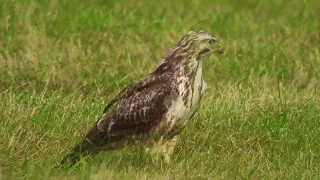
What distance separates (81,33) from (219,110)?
3.47 meters

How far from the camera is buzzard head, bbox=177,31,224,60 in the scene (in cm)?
750

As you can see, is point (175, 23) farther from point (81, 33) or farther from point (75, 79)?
point (75, 79)

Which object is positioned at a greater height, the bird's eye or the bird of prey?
the bird's eye

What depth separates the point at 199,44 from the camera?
7531mm

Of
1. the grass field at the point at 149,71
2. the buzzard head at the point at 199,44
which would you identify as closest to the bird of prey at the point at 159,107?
the buzzard head at the point at 199,44

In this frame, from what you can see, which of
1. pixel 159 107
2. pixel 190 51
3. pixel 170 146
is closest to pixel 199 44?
pixel 190 51

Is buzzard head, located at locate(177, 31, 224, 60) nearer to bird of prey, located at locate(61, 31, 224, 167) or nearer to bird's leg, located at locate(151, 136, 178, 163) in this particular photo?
bird of prey, located at locate(61, 31, 224, 167)

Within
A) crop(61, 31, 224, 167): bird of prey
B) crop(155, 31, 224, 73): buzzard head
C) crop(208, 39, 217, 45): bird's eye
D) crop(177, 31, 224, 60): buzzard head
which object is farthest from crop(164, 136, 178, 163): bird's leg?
crop(208, 39, 217, 45): bird's eye

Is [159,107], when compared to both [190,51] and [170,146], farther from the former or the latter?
[190,51]

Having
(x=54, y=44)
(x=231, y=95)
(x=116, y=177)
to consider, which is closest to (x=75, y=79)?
(x=54, y=44)

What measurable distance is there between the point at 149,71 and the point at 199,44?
3051mm

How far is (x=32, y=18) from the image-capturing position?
11922 mm

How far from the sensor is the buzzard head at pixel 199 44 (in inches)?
295

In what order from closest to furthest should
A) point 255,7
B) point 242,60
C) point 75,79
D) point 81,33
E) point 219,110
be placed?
point 219,110 < point 75,79 < point 242,60 < point 81,33 < point 255,7
